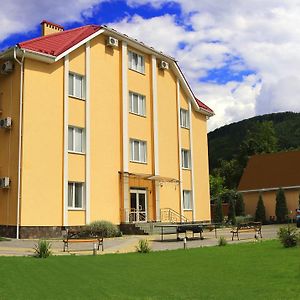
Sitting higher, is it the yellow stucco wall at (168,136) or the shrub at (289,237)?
the yellow stucco wall at (168,136)

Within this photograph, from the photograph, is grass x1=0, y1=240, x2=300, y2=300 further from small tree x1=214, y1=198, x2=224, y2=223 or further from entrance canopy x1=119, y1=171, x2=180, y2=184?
small tree x1=214, y1=198, x2=224, y2=223

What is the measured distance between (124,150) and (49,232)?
23.6 feet

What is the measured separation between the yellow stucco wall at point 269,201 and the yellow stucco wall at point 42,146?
86.2ft

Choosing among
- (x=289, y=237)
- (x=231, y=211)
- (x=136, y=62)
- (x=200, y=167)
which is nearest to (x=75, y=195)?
(x=136, y=62)

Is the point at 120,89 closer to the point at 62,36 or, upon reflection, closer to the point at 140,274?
the point at 62,36

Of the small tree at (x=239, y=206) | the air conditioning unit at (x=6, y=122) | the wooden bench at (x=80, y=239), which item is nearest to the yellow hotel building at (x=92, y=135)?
the air conditioning unit at (x=6, y=122)

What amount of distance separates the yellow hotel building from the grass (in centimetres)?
994

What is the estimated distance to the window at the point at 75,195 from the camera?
25375 mm

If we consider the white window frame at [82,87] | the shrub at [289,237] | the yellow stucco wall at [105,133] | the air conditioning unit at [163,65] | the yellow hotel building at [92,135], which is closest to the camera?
the shrub at [289,237]

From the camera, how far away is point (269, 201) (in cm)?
4603

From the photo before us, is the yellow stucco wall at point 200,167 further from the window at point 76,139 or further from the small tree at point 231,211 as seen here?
the window at point 76,139

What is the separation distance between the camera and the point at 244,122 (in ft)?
286

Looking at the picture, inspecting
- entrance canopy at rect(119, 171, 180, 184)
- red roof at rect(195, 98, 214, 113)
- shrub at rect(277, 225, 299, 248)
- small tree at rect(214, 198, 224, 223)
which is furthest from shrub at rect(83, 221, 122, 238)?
small tree at rect(214, 198, 224, 223)

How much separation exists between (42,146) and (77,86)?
4.49m
